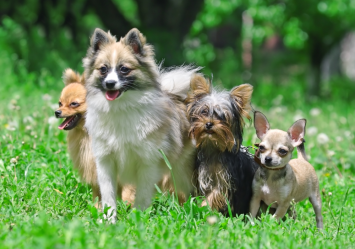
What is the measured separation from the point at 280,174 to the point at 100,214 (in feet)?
5.52

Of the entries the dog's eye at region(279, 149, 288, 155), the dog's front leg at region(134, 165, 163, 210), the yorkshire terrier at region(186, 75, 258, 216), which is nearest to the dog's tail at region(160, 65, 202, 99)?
the yorkshire terrier at region(186, 75, 258, 216)

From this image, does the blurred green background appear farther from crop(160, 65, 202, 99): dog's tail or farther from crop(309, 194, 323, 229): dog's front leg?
crop(309, 194, 323, 229): dog's front leg

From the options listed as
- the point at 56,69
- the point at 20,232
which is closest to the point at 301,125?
the point at 20,232

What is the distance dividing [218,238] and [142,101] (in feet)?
4.74

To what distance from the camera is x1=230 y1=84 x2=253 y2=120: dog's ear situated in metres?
4.88

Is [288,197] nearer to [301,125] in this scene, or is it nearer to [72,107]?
[301,125]

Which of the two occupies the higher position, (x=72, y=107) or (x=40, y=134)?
(x=72, y=107)

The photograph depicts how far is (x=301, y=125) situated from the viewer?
4707mm

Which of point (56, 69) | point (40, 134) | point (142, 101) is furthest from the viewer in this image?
point (56, 69)

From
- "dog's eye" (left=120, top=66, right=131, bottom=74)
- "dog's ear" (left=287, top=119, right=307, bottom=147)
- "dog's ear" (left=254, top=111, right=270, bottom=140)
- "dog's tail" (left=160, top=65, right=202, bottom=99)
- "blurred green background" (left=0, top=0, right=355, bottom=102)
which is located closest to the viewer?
"dog's eye" (left=120, top=66, right=131, bottom=74)

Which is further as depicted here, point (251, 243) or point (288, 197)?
point (288, 197)

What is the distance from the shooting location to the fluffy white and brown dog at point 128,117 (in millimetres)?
4461

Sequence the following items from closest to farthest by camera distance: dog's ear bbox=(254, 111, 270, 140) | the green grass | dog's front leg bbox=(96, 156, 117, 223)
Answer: the green grass < dog's front leg bbox=(96, 156, 117, 223) < dog's ear bbox=(254, 111, 270, 140)

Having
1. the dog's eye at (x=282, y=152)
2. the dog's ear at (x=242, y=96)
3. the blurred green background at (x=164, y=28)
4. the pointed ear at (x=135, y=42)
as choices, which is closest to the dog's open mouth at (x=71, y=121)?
the pointed ear at (x=135, y=42)
